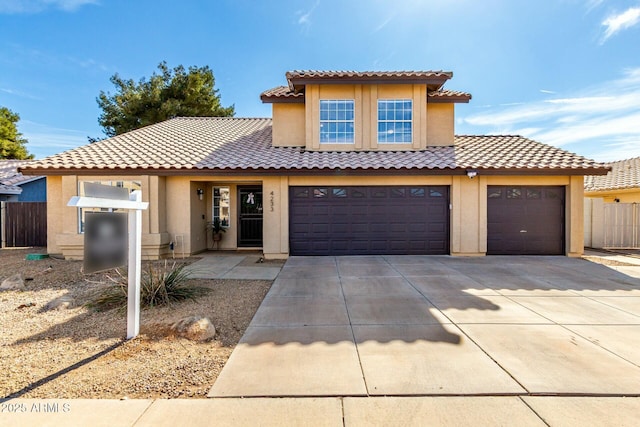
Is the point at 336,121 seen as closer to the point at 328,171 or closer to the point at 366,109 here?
the point at 366,109

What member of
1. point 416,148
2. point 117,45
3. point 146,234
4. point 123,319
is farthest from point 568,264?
point 117,45

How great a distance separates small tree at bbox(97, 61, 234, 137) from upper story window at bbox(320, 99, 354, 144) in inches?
633

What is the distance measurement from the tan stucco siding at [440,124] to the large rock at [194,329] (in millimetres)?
11194

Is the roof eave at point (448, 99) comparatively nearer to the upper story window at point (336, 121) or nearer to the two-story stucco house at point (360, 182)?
the two-story stucco house at point (360, 182)

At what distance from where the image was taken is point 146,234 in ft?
33.7

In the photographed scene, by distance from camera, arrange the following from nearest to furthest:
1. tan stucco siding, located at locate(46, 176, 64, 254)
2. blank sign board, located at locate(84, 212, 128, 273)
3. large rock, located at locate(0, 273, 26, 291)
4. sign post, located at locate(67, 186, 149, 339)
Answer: blank sign board, located at locate(84, 212, 128, 273), sign post, located at locate(67, 186, 149, 339), large rock, located at locate(0, 273, 26, 291), tan stucco siding, located at locate(46, 176, 64, 254)

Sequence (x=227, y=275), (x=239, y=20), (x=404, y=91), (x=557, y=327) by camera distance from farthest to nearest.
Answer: (x=239, y=20)
(x=404, y=91)
(x=227, y=275)
(x=557, y=327)

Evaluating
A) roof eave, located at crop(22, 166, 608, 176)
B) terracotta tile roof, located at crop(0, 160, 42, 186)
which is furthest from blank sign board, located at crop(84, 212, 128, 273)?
terracotta tile roof, located at crop(0, 160, 42, 186)

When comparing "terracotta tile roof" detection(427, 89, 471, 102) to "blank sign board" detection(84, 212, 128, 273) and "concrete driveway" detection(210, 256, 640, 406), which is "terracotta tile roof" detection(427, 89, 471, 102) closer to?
"concrete driveway" detection(210, 256, 640, 406)

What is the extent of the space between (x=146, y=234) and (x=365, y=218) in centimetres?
730

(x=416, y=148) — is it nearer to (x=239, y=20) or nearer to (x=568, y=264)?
(x=568, y=264)

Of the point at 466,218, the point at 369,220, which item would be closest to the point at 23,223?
the point at 369,220

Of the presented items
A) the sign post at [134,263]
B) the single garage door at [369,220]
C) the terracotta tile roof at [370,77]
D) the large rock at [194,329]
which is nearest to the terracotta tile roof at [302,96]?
the terracotta tile roof at [370,77]

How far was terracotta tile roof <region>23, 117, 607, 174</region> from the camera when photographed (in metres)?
10.4
